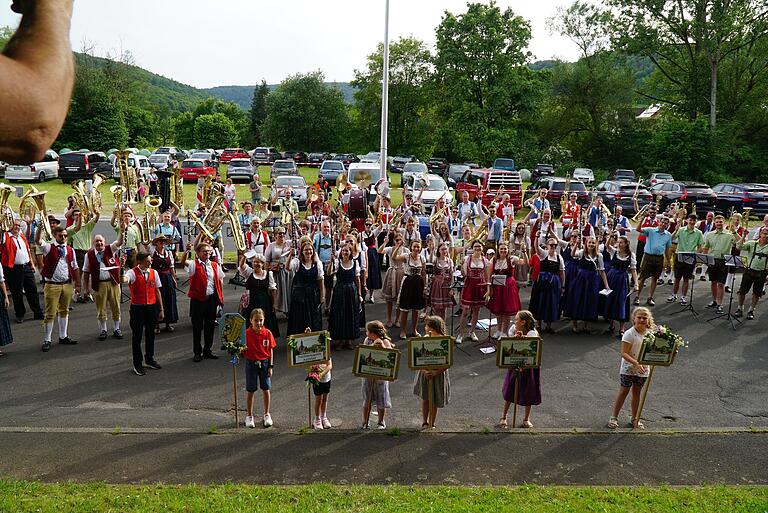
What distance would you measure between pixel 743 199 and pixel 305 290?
91.5 feet

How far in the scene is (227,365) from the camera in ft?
36.2

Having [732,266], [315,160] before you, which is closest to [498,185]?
[732,266]

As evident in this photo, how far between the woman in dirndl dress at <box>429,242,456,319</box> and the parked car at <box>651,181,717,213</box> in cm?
2286

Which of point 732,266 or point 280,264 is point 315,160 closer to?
point 280,264

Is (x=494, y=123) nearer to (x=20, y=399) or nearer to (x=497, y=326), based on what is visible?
(x=497, y=326)

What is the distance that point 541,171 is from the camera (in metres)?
46.9

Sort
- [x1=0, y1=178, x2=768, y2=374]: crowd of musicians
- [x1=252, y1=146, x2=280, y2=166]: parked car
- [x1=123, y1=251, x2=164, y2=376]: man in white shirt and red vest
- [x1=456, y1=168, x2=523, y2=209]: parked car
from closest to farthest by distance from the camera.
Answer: [x1=123, y1=251, x2=164, y2=376]: man in white shirt and red vest → [x1=0, y1=178, x2=768, y2=374]: crowd of musicians → [x1=456, y1=168, x2=523, y2=209]: parked car → [x1=252, y1=146, x2=280, y2=166]: parked car

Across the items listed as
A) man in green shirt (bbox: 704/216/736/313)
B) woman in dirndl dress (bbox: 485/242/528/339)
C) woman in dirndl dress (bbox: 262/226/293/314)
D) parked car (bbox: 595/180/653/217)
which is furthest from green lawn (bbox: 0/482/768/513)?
parked car (bbox: 595/180/653/217)

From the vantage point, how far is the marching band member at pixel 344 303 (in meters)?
11.9

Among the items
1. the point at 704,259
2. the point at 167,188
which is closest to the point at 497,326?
the point at 704,259

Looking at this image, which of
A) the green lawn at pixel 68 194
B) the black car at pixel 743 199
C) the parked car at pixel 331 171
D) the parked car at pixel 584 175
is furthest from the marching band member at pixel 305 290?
the parked car at pixel 584 175

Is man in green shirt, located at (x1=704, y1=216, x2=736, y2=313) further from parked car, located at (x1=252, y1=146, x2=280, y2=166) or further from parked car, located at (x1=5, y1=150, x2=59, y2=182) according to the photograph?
parked car, located at (x1=252, y1=146, x2=280, y2=166)

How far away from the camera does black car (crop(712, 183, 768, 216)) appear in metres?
31.8

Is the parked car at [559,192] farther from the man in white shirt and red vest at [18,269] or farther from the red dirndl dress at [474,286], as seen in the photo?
the man in white shirt and red vest at [18,269]
